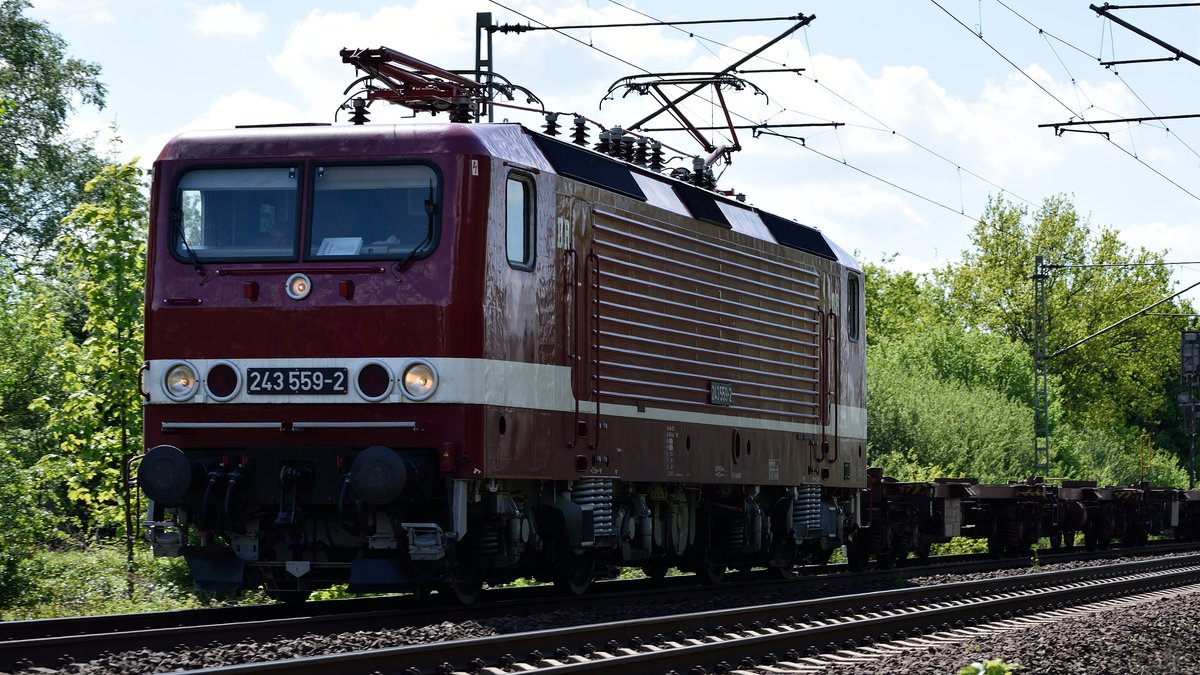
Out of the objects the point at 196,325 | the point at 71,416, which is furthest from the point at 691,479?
the point at 71,416

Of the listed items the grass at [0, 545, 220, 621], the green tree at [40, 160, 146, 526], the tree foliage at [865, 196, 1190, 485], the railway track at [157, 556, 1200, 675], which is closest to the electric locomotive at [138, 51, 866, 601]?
the railway track at [157, 556, 1200, 675]

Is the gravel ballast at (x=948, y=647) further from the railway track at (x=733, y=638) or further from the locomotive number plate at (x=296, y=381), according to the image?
the locomotive number plate at (x=296, y=381)

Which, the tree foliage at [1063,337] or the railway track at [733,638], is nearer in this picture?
the railway track at [733,638]

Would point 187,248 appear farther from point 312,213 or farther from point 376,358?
point 376,358

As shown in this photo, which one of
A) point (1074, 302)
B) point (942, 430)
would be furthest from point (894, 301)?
point (942, 430)

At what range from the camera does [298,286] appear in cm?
1284

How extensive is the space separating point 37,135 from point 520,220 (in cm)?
3551

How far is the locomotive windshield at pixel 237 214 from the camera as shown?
13.1 meters

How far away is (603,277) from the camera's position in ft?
48.8

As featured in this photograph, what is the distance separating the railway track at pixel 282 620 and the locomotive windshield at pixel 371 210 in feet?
9.31

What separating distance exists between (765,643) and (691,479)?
188 inches

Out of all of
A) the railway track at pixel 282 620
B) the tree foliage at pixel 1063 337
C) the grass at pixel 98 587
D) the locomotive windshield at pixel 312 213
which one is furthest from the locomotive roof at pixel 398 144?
the tree foliage at pixel 1063 337

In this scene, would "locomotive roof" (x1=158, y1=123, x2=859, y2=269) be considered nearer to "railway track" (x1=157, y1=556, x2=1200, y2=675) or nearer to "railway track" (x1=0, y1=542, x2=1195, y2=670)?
"railway track" (x1=0, y1=542, x2=1195, y2=670)

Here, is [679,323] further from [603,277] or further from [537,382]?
[537,382]
